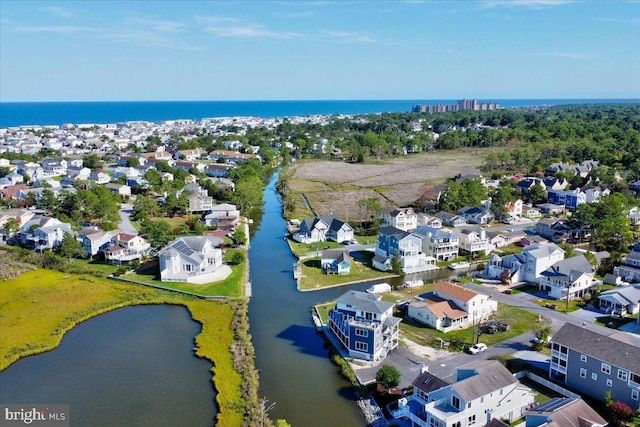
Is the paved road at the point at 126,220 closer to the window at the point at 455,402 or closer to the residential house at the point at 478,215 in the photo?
the residential house at the point at 478,215

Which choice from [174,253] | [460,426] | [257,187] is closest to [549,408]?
[460,426]

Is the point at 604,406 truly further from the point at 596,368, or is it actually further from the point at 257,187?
the point at 257,187

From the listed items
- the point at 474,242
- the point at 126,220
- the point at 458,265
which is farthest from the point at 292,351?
the point at 126,220

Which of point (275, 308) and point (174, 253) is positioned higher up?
point (174, 253)

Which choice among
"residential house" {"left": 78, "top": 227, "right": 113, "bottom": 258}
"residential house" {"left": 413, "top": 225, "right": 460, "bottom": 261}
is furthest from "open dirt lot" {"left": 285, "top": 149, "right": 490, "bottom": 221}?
"residential house" {"left": 78, "top": 227, "right": 113, "bottom": 258}

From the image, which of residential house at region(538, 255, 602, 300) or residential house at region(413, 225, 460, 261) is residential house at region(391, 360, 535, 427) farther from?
residential house at region(413, 225, 460, 261)

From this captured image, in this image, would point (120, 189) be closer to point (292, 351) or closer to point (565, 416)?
point (292, 351)
